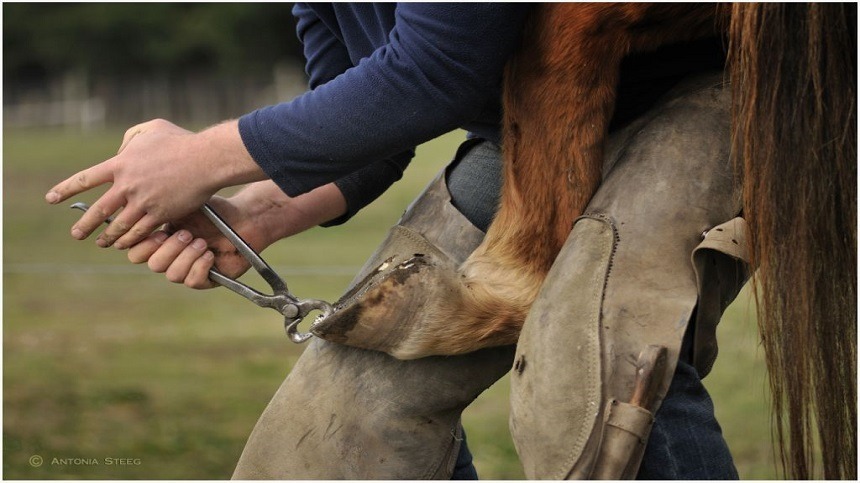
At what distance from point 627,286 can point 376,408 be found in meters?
0.56

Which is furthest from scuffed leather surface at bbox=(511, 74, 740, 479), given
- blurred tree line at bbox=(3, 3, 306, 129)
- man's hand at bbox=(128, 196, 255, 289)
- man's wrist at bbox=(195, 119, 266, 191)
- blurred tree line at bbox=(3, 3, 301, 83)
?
blurred tree line at bbox=(3, 3, 301, 83)

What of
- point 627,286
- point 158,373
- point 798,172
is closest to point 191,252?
point 627,286

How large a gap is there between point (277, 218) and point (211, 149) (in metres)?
0.45

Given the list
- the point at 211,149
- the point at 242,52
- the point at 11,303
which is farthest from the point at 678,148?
the point at 242,52

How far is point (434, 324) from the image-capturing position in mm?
1635

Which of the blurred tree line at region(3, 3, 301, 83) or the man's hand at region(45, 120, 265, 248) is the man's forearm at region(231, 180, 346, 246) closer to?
the man's hand at region(45, 120, 265, 248)

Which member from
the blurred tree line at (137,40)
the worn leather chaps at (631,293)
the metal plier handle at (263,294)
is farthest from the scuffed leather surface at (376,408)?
the blurred tree line at (137,40)

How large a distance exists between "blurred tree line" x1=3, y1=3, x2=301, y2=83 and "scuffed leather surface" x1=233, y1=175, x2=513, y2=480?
33.2 m

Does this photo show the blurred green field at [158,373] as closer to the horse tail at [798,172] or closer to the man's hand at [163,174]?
the horse tail at [798,172]

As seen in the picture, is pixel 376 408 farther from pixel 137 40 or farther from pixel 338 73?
pixel 137 40

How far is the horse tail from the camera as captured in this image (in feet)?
4.39

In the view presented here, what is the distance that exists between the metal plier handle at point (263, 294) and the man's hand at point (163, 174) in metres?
0.15

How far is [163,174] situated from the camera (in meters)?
1.63

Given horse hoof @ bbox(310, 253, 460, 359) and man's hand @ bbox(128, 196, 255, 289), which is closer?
horse hoof @ bbox(310, 253, 460, 359)
